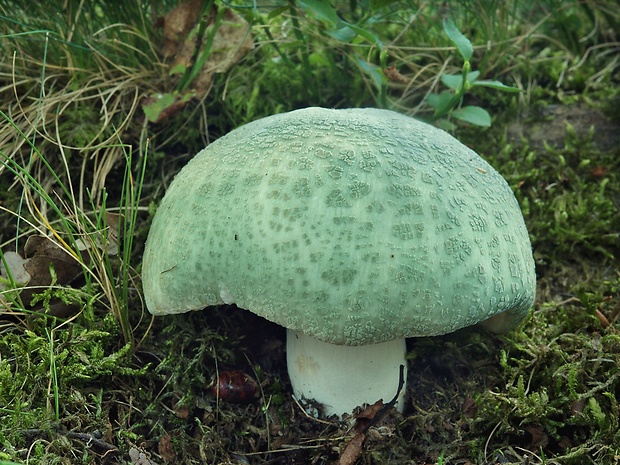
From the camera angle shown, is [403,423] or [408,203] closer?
[408,203]

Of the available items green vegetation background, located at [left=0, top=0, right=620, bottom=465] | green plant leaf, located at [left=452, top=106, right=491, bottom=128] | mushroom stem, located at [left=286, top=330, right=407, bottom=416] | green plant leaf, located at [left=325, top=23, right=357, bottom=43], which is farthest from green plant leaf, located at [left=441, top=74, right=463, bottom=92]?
mushroom stem, located at [left=286, top=330, right=407, bottom=416]

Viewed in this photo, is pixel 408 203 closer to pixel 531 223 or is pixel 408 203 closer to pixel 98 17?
pixel 531 223

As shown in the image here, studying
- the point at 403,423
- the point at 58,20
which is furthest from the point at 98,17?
the point at 403,423

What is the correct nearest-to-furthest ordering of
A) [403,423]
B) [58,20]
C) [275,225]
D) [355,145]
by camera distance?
[275,225], [355,145], [403,423], [58,20]

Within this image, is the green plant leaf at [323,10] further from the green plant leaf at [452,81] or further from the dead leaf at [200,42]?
the green plant leaf at [452,81]

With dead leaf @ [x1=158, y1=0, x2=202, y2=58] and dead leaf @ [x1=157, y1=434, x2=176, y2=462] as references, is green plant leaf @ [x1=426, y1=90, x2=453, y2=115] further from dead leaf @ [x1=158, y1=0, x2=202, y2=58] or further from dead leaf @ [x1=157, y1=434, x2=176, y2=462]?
dead leaf @ [x1=157, y1=434, x2=176, y2=462]

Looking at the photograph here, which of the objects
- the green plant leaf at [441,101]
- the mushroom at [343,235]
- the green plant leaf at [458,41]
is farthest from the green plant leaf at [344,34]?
the mushroom at [343,235]

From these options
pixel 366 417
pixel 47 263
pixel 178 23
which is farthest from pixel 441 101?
pixel 47 263

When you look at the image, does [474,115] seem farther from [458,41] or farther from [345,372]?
[345,372]
